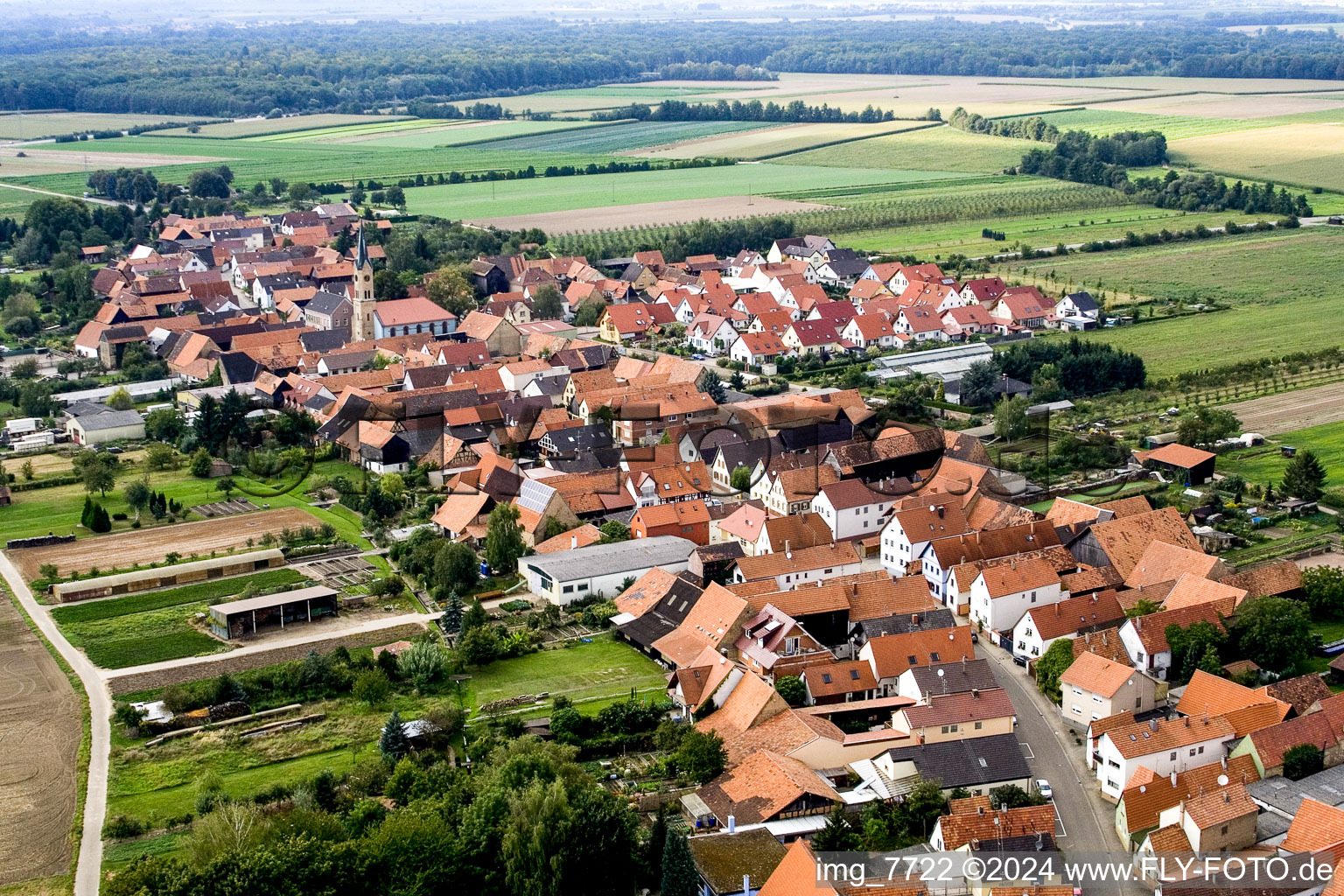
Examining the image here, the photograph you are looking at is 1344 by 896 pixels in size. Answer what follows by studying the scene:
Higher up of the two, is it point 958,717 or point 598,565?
point 958,717

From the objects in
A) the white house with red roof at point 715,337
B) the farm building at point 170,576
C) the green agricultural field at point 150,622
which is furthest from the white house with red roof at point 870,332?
the green agricultural field at point 150,622

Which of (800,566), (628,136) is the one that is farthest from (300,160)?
(800,566)

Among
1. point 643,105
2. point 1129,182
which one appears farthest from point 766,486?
point 643,105

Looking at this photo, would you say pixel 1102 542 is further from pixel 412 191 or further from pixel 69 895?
pixel 412 191

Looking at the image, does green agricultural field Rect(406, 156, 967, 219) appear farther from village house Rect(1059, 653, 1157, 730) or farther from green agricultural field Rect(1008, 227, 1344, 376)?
village house Rect(1059, 653, 1157, 730)

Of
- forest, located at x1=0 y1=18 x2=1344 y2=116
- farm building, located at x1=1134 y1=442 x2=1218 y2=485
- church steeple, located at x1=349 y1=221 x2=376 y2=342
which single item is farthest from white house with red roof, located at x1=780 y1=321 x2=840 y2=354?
forest, located at x1=0 y1=18 x2=1344 y2=116

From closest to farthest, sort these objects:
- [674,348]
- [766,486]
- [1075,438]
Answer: [766,486]
[1075,438]
[674,348]

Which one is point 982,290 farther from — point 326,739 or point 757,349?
point 326,739
